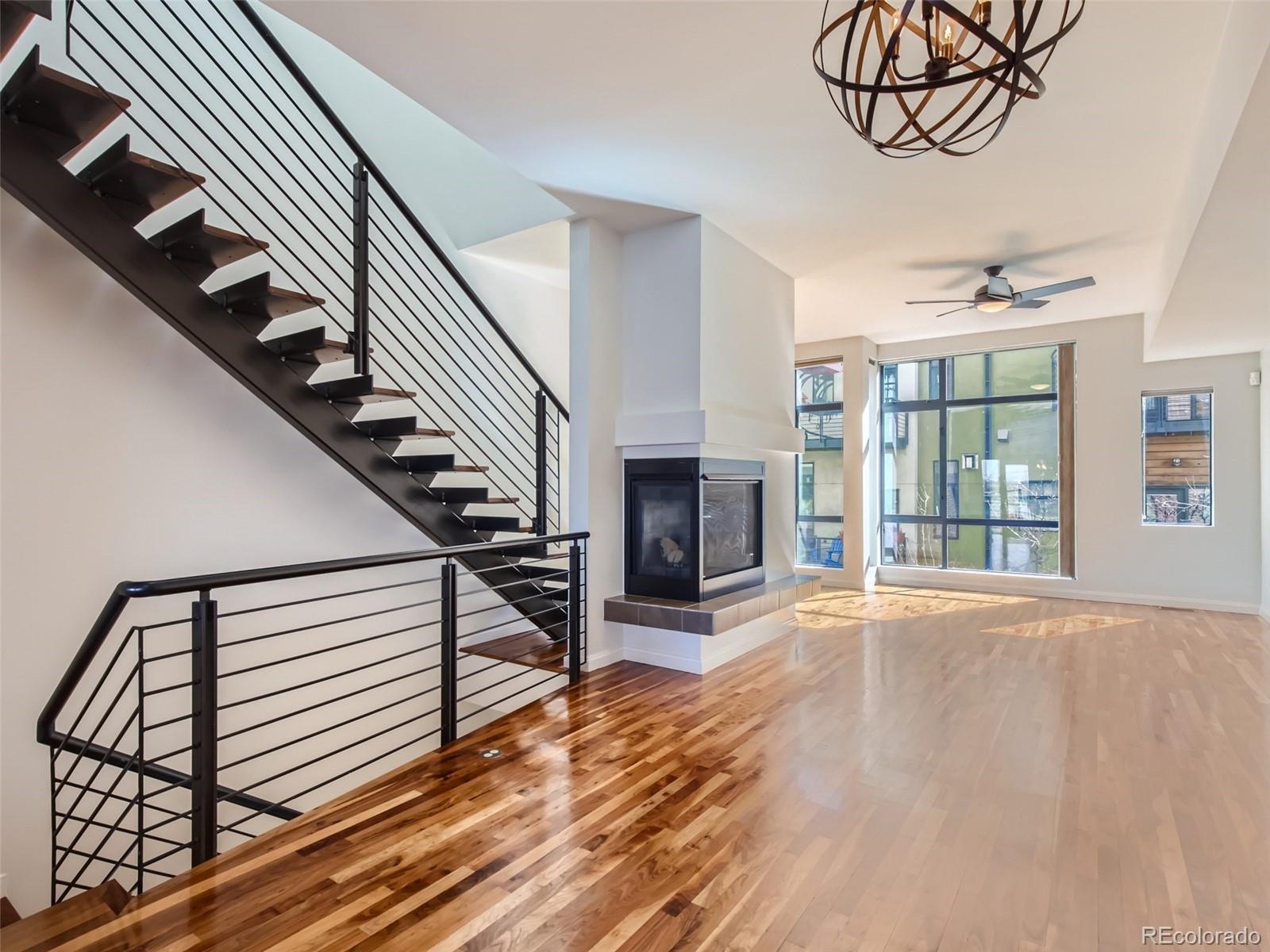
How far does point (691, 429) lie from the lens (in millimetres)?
4152

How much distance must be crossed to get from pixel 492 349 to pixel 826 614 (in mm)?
3696

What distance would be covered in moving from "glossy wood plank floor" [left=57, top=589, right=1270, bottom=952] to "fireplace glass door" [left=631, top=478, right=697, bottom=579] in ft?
2.63

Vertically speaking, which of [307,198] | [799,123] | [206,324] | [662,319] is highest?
[307,198]

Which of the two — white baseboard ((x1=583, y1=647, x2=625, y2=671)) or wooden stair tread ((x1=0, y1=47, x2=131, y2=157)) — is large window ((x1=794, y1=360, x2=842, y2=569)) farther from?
wooden stair tread ((x1=0, y1=47, x2=131, y2=157))

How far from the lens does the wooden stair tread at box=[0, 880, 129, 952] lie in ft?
5.56

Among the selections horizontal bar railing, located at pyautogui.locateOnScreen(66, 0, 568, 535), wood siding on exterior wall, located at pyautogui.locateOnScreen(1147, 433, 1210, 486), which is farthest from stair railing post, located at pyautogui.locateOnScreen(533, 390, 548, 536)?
wood siding on exterior wall, located at pyautogui.locateOnScreen(1147, 433, 1210, 486)

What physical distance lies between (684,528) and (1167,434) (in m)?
5.21

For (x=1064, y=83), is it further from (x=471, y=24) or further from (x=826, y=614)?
(x=826, y=614)

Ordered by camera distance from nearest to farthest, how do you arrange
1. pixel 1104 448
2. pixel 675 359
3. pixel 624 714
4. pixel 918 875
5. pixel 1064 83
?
pixel 918 875 < pixel 1064 83 < pixel 624 714 < pixel 675 359 < pixel 1104 448

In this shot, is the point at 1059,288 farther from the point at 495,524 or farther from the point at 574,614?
the point at 495,524

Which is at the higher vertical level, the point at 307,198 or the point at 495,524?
the point at 307,198

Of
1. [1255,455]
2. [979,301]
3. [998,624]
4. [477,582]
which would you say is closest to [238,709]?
[477,582]

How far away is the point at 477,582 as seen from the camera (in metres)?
4.74

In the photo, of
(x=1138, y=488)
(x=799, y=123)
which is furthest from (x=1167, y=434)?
(x=799, y=123)
